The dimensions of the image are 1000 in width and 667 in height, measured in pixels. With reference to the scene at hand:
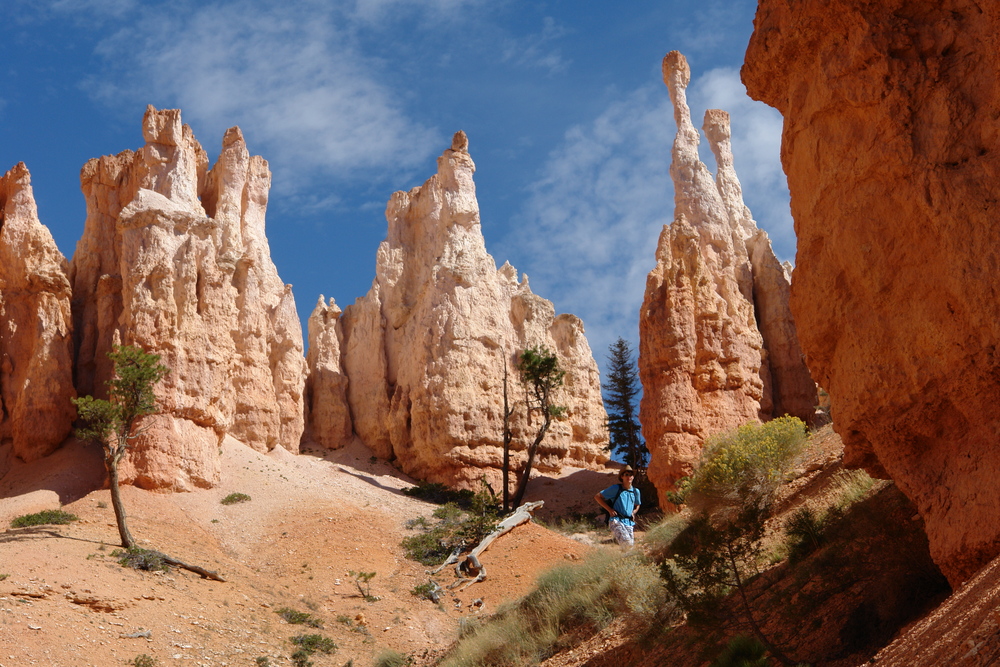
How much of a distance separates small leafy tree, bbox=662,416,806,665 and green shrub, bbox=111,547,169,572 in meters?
12.1

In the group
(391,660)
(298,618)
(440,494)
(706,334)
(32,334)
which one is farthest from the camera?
(440,494)

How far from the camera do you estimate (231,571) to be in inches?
877

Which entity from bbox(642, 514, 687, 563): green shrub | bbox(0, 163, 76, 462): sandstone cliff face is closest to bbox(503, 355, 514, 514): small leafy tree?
bbox(0, 163, 76, 462): sandstone cliff face

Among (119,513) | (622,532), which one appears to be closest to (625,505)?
(622,532)

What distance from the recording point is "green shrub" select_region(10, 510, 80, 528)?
23078 millimetres

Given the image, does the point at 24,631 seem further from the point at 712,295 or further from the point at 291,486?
the point at 712,295

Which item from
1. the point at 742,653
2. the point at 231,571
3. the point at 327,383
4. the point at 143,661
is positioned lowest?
the point at 742,653

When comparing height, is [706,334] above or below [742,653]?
above

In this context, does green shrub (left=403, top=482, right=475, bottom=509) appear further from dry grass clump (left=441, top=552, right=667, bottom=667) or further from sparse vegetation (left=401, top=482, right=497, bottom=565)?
dry grass clump (left=441, top=552, right=667, bottom=667)

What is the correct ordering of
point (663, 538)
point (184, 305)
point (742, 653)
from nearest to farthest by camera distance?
point (742, 653) → point (663, 538) → point (184, 305)

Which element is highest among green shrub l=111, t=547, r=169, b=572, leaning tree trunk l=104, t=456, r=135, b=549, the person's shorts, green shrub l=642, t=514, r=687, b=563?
leaning tree trunk l=104, t=456, r=135, b=549

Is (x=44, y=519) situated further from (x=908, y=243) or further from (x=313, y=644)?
(x=908, y=243)

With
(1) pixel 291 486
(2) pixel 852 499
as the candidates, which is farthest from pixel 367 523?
(2) pixel 852 499

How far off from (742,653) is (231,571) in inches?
673
